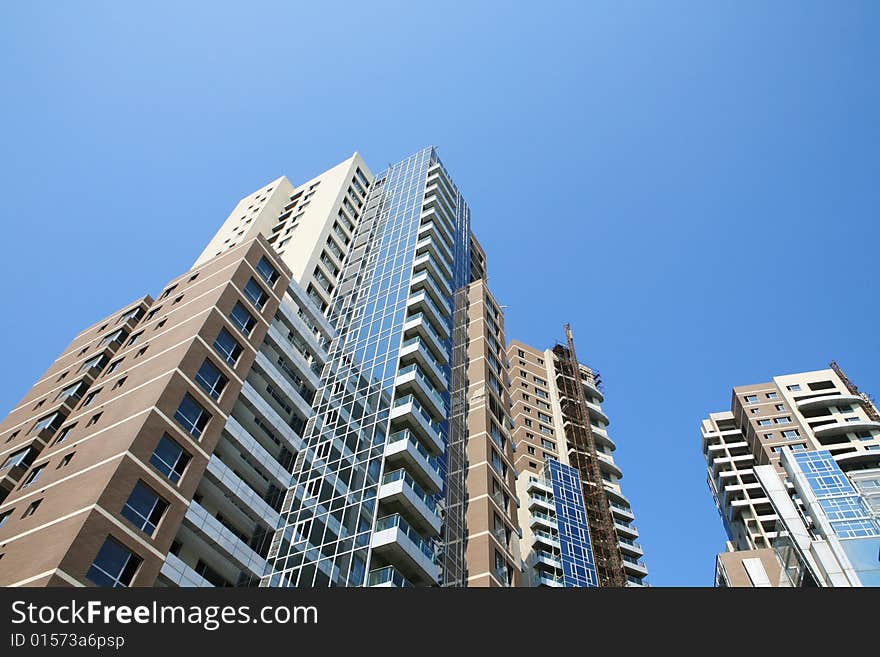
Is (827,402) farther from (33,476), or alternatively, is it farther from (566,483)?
(33,476)

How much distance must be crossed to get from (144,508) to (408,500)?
1355 centimetres

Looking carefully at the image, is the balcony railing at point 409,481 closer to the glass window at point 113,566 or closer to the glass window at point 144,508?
the glass window at point 144,508

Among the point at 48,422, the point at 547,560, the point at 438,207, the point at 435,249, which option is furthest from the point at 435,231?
the point at 48,422

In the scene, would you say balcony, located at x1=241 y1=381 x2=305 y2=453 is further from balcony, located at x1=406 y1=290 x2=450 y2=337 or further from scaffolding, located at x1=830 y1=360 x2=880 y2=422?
scaffolding, located at x1=830 y1=360 x2=880 y2=422

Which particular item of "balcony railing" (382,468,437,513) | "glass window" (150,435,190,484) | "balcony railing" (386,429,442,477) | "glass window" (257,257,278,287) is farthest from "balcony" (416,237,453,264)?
"glass window" (150,435,190,484)

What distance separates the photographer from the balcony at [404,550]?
32916 millimetres

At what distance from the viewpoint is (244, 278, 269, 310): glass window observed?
40469 mm

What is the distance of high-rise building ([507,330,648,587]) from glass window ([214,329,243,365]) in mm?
27177

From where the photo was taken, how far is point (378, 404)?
1620 inches

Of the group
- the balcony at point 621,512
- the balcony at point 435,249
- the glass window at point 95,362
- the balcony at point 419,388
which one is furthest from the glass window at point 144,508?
the balcony at point 621,512

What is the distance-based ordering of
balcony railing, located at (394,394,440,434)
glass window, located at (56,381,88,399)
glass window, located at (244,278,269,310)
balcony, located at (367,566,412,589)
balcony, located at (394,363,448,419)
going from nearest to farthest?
balcony, located at (367,566,412,589) → glass window, located at (244,278,269,310) → balcony railing, located at (394,394,440,434) → balcony, located at (394,363,448,419) → glass window, located at (56,381,88,399)

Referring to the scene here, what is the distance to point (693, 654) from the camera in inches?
474

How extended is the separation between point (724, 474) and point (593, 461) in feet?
76.9

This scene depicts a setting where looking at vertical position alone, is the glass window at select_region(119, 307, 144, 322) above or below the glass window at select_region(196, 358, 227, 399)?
above
